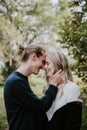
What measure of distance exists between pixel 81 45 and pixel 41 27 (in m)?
26.5

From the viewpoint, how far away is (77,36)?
1195 cm

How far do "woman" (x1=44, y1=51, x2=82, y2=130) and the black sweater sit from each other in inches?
3.5

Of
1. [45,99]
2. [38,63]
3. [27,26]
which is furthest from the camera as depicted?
[27,26]

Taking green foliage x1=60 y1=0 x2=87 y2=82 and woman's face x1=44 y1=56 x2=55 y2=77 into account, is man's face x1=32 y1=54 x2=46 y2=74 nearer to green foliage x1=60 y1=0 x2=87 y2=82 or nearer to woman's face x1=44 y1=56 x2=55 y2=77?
woman's face x1=44 y1=56 x2=55 y2=77

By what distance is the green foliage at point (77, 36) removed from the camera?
11.9m

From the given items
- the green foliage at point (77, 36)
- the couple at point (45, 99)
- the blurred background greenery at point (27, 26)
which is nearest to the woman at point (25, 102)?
the couple at point (45, 99)

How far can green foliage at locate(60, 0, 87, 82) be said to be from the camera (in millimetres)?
11917

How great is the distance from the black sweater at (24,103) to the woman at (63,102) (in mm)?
89

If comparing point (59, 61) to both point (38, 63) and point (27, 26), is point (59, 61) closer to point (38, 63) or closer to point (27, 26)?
point (38, 63)

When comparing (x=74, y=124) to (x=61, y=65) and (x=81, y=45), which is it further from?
(x=81, y=45)

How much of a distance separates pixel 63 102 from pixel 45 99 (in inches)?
7.6

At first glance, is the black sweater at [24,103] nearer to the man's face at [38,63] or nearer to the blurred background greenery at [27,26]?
the man's face at [38,63]

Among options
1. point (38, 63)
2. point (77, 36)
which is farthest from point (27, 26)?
point (38, 63)

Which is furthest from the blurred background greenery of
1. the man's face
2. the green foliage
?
the man's face
